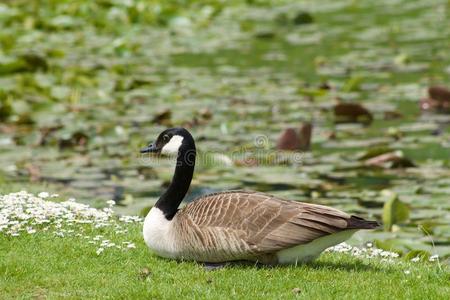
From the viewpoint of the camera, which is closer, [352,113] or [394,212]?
[394,212]

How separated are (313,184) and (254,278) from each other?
17.1ft

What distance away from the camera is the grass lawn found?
680 centimetres

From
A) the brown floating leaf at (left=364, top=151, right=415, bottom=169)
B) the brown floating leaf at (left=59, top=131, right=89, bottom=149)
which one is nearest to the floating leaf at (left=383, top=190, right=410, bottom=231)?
Answer: the brown floating leaf at (left=364, top=151, right=415, bottom=169)

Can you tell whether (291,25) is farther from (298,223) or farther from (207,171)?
(298,223)

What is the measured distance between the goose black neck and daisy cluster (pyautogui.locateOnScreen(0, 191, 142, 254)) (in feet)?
1.47

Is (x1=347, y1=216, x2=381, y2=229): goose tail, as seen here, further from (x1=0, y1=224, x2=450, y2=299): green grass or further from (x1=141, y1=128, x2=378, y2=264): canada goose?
(x1=0, y1=224, x2=450, y2=299): green grass

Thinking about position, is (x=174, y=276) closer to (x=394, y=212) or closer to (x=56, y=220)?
(x=56, y=220)

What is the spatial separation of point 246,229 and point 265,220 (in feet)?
0.57

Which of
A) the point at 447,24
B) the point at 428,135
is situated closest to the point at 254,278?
the point at 428,135

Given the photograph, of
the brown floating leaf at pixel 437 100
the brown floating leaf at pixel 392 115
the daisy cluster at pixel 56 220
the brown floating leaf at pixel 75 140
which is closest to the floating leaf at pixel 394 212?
the daisy cluster at pixel 56 220

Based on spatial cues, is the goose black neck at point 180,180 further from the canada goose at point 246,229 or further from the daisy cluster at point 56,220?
the daisy cluster at point 56,220

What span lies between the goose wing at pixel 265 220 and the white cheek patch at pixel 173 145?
55 centimetres

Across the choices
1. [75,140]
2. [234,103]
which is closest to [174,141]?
[75,140]

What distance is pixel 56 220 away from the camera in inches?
344
